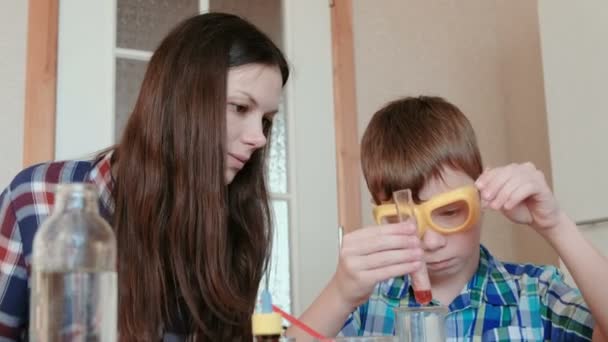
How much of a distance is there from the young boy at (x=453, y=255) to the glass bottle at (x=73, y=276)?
1.20 feet

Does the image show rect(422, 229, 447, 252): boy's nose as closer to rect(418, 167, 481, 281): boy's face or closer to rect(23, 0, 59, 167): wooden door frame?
rect(418, 167, 481, 281): boy's face

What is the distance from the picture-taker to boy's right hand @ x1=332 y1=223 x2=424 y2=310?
0.76 m

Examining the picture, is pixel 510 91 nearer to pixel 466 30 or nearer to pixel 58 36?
pixel 466 30

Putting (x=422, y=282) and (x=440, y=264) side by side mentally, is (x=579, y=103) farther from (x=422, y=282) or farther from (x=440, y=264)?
(x=422, y=282)

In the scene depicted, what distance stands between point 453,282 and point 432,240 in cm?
15

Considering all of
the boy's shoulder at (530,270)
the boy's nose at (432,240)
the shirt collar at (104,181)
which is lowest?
the boy's shoulder at (530,270)

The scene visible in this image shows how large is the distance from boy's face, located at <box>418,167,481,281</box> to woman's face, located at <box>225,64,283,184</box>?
0.97ft

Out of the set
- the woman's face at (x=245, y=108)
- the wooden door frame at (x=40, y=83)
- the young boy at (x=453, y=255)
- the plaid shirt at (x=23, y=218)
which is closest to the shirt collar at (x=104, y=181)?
the plaid shirt at (x=23, y=218)

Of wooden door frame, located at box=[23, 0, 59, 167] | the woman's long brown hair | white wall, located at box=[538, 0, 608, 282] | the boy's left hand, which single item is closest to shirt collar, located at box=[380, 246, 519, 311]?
the boy's left hand

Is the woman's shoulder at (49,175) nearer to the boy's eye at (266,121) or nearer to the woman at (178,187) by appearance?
the woman at (178,187)

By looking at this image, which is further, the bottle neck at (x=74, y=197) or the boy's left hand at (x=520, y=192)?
the boy's left hand at (x=520, y=192)

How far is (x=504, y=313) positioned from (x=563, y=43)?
875mm

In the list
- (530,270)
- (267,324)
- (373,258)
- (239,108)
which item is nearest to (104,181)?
(239,108)

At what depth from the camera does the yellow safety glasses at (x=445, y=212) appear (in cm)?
85
